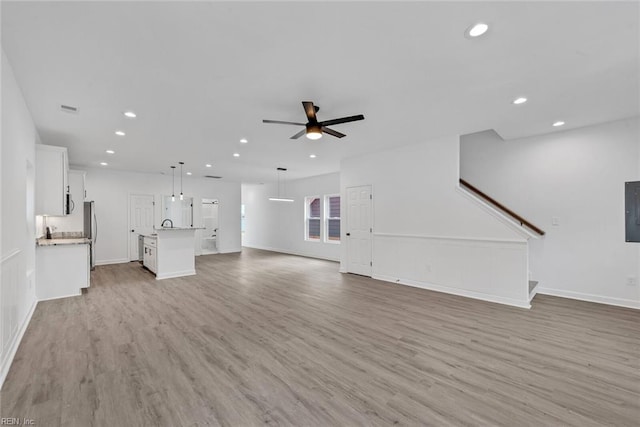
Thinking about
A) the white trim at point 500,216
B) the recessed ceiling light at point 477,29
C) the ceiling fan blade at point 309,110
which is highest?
the recessed ceiling light at point 477,29

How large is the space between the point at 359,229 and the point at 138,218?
6.90 meters

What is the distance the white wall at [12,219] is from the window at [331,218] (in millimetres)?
6775

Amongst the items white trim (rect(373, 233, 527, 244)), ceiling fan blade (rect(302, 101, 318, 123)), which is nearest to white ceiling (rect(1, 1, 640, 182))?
ceiling fan blade (rect(302, 101, 318, 123))

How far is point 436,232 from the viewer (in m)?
5.04

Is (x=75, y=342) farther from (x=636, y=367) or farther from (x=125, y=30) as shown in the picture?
(x=636, y=367)

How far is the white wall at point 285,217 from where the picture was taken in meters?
8.99

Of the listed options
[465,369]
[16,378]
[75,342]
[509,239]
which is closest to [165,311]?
[75,342]

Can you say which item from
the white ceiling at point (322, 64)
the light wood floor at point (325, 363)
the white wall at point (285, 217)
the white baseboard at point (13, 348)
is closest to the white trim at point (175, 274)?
the light wood floor at point (325, 363)

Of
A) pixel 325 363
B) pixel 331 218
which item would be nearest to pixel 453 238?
pixel 325 363

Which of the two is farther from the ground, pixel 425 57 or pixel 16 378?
pixel 425 57

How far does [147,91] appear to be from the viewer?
10.2 feet

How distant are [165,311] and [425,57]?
176 inches

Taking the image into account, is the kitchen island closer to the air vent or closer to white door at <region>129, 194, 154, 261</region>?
white door at <region>129, 194, 154, 261</region>

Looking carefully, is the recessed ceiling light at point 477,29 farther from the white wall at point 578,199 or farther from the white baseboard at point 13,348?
the white baseboard at point 13,348
